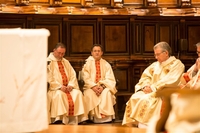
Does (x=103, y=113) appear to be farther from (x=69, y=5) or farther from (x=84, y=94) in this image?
(x=69, y=5)

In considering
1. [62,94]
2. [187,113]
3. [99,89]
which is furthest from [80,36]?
[187,113]

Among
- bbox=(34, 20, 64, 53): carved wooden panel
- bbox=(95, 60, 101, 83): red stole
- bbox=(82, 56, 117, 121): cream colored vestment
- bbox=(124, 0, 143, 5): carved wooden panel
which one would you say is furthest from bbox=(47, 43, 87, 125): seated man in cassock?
bbox=(124, 0, 143, 5): carved wooden panel

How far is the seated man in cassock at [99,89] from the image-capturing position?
30.4ft

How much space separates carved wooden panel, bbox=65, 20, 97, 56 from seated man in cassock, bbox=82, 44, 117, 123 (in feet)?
2.29

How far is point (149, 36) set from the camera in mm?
10875

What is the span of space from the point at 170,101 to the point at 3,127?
116cm

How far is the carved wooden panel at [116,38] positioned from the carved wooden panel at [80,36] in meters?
0.27

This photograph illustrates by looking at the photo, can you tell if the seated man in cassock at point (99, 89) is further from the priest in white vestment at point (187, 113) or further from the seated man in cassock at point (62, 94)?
the priest in white vestment at point (187, 113)

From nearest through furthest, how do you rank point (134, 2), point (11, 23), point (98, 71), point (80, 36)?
point (98, 71)
point (11, 23)
point (80, 36)
point (134, 2)

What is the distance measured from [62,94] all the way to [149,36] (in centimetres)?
293

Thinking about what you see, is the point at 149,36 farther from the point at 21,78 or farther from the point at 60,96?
the point at 21,78

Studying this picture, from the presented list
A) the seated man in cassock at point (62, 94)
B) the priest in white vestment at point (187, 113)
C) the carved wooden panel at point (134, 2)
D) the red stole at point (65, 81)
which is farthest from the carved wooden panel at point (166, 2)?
the priest in white vestment at point (187, 113)

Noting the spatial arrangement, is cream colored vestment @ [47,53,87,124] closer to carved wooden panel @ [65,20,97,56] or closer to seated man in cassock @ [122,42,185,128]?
carved wooden panel @ [65,20,97,56]

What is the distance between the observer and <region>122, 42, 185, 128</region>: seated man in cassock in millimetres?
7676
